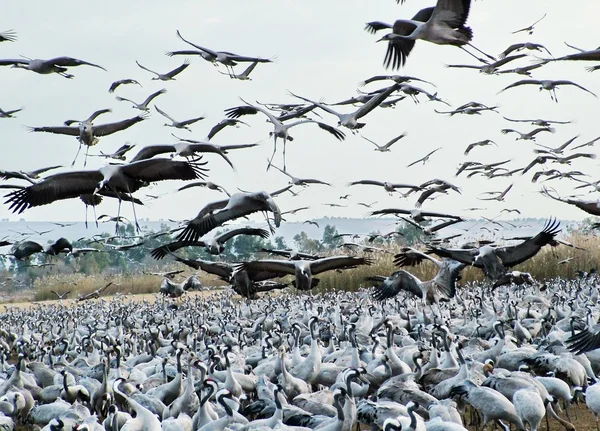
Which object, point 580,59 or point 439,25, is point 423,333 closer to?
point 439,25

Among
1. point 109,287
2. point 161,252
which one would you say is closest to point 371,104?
Result: point 161,252

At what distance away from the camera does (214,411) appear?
8.70m

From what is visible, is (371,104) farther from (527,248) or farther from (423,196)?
(423,196)

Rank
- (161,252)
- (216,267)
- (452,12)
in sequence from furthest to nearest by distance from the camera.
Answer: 1. (216,267)
2. (161,252)
3. (452,12)

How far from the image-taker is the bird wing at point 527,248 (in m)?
12.9

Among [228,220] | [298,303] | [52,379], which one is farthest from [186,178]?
[298,303]

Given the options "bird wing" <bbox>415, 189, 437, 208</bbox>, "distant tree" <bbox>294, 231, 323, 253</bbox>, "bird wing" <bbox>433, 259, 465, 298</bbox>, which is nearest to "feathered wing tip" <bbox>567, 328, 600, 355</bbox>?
"bird wing" <bbox>433, 259, 465, 298</bbox>

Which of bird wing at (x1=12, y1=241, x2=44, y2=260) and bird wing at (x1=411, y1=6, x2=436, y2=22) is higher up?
bird wing at (x1=411, y1=6, x2=436, y2=22)

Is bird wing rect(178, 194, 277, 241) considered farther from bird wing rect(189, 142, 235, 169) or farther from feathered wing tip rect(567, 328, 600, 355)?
feathered wing tip rect(567, 328, 600, 355)

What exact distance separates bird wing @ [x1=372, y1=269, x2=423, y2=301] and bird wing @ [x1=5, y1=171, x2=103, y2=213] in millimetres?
7068

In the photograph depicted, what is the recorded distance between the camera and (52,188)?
10078 millimetres

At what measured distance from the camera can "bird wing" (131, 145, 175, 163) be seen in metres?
10.4

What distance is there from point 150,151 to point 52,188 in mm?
1219

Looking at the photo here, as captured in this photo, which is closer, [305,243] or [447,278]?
[447,278]
